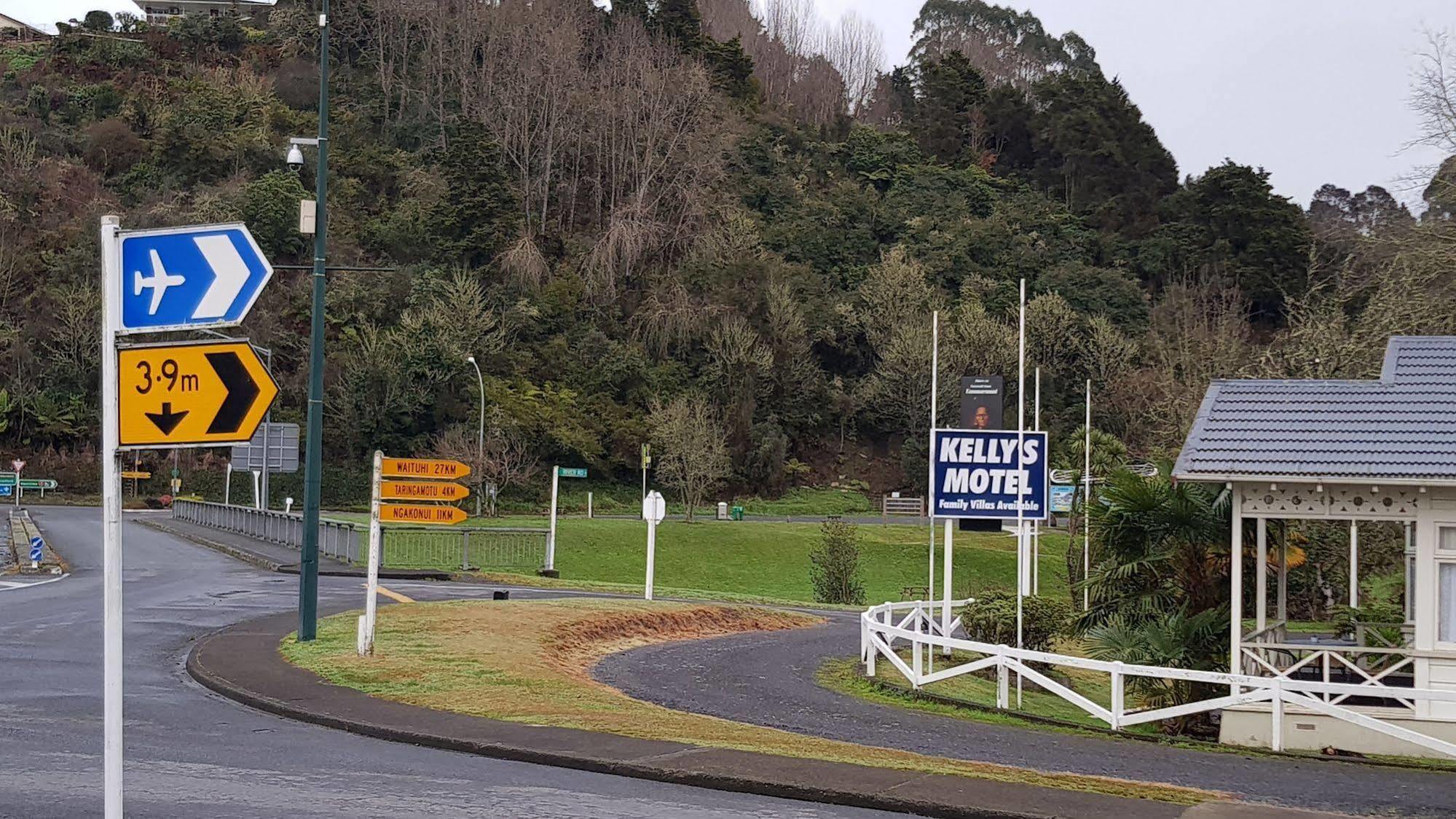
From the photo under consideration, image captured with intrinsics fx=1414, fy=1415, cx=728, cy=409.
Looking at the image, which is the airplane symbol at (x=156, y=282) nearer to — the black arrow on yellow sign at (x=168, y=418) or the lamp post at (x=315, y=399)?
the black arrow on yellow sign at (x=168, y=418)

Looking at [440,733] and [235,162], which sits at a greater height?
[235,162]

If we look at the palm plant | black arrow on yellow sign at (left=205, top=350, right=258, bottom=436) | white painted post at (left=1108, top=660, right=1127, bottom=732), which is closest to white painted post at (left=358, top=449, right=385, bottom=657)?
white painted post at (left=1108, top=660, right=1127, bottom=732)

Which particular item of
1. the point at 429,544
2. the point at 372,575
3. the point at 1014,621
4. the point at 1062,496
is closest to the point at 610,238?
the point at 1062,496

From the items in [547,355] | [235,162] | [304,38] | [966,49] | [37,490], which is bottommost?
[37,490]

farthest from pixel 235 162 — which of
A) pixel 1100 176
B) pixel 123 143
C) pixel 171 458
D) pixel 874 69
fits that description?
pixel 874 69

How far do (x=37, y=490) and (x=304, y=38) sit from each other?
49.7 metres

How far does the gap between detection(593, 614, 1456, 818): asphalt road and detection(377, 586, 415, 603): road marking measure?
576cm

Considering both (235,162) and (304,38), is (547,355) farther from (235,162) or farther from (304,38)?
(304,38)

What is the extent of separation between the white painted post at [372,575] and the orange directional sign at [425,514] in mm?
353

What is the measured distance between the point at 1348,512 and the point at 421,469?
1207 centimetres

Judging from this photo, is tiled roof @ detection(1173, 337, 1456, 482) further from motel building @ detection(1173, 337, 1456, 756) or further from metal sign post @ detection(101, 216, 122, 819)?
metal sign post @ detection(101, 216, 122, 819)

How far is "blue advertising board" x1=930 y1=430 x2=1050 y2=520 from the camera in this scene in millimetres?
19719

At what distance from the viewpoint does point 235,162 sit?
8719cm

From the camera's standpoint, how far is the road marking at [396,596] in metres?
26.2
